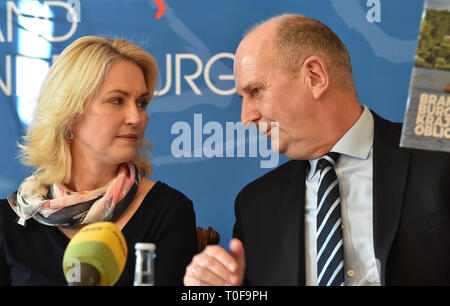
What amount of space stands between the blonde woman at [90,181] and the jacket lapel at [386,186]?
61cm

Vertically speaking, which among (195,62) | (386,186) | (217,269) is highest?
(195,62)

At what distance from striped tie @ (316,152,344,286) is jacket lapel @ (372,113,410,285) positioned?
3.9 inches

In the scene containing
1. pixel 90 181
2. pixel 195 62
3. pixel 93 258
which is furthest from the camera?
pixel 195 62

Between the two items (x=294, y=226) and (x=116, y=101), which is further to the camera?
(x=116, y=101)

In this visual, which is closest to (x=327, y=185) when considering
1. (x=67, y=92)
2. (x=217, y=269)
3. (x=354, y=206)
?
(x=354, y=206)

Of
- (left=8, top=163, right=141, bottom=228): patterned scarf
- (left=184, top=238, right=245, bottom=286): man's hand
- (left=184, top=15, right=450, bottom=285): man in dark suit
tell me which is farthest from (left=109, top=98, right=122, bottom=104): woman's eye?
(left=184, top=238, right=245, bottom=286): man's hand

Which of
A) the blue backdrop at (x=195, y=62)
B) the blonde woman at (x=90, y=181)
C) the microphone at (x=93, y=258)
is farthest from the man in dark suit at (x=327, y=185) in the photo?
the microphone at (x=93, y=258)

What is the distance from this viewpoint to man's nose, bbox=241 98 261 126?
1.77 meters

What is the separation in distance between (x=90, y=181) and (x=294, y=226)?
2.39ft

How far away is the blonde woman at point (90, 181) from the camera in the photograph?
1819 mm

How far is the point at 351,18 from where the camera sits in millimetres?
2418

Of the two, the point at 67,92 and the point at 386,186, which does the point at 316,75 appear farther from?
the point at 67,92

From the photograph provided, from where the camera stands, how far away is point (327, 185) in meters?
1.62

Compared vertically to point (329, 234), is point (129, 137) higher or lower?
higher
